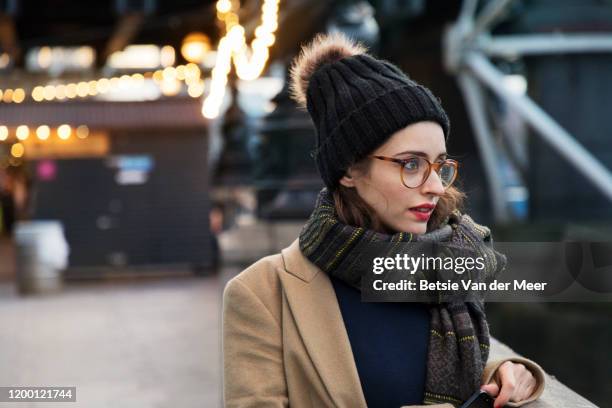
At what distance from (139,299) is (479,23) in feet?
24.4

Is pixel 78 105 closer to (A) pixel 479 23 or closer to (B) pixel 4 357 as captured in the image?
(A) pixel 479 23

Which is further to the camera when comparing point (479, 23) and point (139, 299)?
point (479, 23)

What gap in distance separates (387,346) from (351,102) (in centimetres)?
58

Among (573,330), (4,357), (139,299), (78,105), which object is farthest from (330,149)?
(78,105)

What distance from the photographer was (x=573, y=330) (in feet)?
27.9

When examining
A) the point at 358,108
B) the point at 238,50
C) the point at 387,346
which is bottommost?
the point at 387,346

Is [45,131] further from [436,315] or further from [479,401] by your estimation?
[479,401]

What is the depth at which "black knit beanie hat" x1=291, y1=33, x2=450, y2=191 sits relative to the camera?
2395 mm

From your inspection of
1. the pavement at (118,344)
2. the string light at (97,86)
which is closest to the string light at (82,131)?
the string light at (97,86)

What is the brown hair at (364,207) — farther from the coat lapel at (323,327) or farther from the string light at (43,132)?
the string light at (43,132)

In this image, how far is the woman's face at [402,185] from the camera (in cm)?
238

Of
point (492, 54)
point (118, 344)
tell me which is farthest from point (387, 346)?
point (492, 54)

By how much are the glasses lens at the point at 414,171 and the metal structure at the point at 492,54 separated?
14626mm

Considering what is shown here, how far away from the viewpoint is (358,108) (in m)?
2.43
